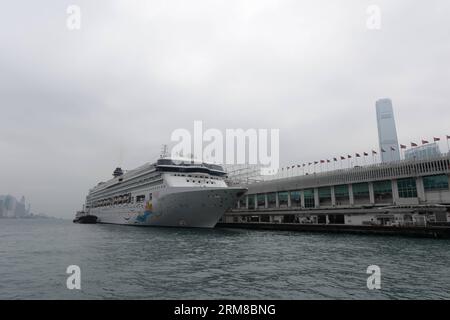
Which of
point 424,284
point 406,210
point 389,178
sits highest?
point 389,178

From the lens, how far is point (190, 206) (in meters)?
47.6

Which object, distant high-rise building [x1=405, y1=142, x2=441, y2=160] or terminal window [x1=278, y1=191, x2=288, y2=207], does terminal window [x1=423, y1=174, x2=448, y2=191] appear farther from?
terminal window [x1=278, y1=191, x2=288, y2=207]

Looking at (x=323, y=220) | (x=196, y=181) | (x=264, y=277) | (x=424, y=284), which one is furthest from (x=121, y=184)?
(x=424, y=284)

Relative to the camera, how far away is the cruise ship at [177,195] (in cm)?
4706

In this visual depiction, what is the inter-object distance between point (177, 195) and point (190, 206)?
110 inches

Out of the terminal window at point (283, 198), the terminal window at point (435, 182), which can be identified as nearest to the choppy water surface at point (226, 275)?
the terminal window at point (435, 182)

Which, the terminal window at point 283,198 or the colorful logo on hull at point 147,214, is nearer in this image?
the colorful logo on hull at point 147,214

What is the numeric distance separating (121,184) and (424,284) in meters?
69.5

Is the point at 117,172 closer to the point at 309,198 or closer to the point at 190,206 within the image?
the point at 190,206

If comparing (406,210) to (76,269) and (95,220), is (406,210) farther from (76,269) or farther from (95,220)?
(95,220)

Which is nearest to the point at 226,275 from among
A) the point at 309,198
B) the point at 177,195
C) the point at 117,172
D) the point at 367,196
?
the point at 177,195

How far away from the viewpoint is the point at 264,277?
15523 millimetres

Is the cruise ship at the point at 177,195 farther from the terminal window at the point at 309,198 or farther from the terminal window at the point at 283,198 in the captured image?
the terminal window at the point at 309,198
